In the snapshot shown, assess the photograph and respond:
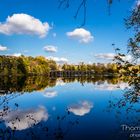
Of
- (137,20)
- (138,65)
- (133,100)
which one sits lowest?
(133,100)

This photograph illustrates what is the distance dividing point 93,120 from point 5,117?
700 centimetres

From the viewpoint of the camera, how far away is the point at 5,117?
2220cm

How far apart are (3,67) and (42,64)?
4965cm

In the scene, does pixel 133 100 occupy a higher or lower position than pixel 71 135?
higher

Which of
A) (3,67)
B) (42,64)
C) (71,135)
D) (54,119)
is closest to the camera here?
(71,135)

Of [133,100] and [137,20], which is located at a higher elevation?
[137,20]

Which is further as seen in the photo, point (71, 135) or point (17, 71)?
point (17, 71)

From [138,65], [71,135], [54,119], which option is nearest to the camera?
[138,65]

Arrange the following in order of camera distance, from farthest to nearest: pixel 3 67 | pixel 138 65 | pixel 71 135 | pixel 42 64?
pixel 42 64 → pixel 3 67 → pixel 71 135 → pixel 138 65

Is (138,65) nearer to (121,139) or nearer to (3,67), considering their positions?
(121,139)

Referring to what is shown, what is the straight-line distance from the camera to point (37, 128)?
18.4 metres

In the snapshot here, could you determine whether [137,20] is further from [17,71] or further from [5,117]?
[17,71]

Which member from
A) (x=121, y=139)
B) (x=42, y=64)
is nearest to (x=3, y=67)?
(x=42, y=64)

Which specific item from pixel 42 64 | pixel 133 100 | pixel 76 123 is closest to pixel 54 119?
pixel 76 123
